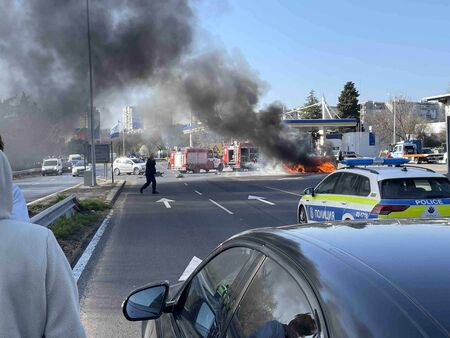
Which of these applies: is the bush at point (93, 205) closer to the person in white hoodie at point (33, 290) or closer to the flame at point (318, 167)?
the person in white hoodie at point (33, 290)

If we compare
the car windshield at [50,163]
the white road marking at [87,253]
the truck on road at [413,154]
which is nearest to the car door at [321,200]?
the white road marking at [87,253]

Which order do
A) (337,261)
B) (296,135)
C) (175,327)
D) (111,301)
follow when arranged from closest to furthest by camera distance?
(337,261), (175,327), (111,301), (296,135)

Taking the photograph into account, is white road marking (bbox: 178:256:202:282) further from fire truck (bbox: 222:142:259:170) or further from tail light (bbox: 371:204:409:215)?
fire truck (bbox: 222:142:259:170)

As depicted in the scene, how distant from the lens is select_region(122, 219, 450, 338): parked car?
1467mm

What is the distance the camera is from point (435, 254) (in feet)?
6.15

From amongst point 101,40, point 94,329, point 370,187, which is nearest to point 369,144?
point 101,40

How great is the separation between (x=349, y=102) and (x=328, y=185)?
8542cm

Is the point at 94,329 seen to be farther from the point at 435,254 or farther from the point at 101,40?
the point at 101,40

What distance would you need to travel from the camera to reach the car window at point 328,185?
908 cm

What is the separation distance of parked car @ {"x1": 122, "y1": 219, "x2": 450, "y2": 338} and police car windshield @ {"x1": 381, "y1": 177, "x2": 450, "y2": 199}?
17.3 feet

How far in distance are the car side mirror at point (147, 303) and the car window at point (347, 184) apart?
6.01 m

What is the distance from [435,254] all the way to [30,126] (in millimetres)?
53342

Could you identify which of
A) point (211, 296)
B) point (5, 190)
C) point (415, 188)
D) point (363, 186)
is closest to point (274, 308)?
point (211, 296)

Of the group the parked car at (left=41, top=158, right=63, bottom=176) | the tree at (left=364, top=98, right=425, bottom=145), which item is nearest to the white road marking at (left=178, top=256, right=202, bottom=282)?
the parked car at (left=41, top=158, right=63, bottom=176)
